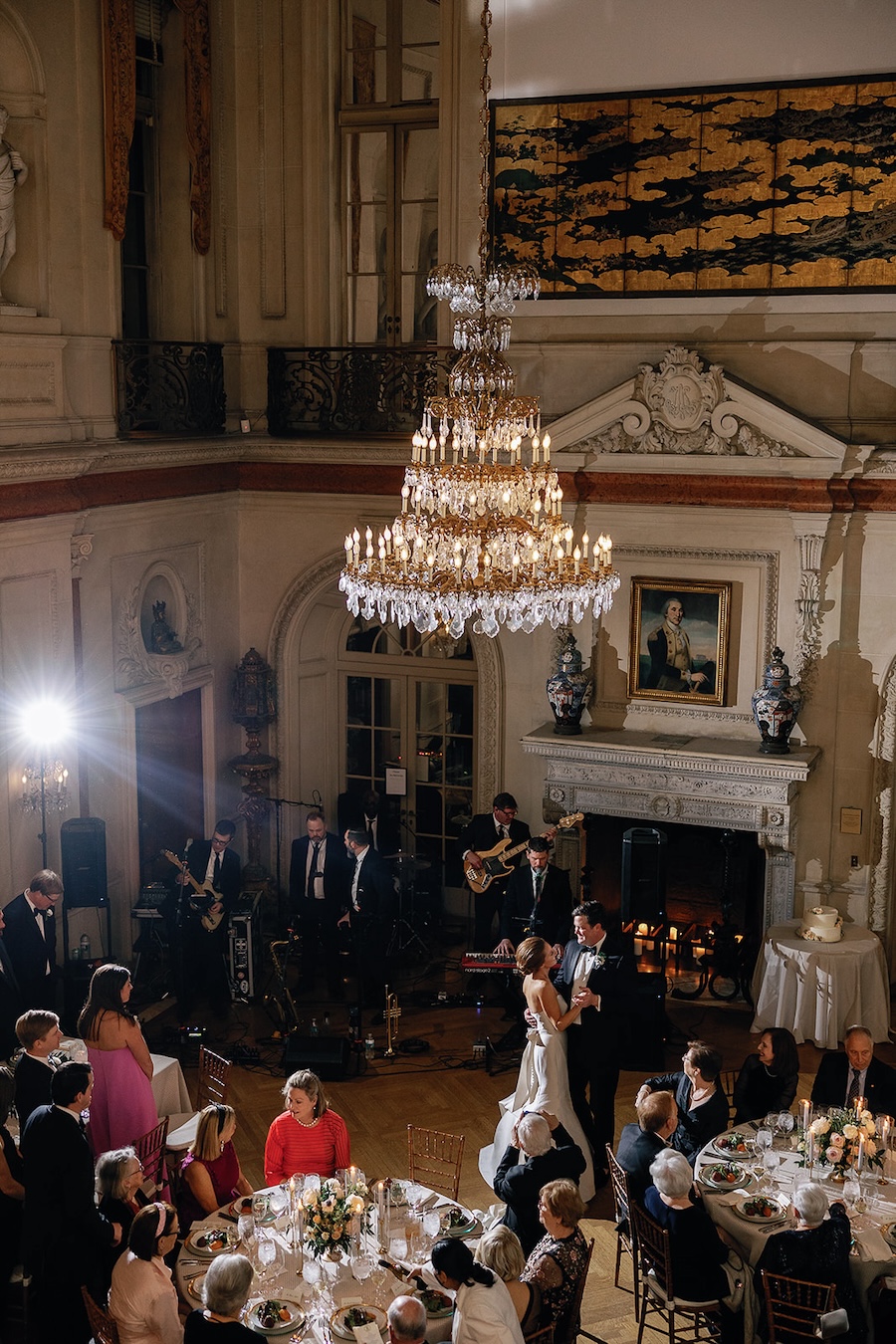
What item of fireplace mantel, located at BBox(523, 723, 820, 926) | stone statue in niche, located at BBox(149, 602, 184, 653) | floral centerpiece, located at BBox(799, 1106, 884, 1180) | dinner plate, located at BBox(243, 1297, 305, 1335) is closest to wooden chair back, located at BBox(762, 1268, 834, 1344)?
floral centerpiece, located at BBox(799, 1106, 884, 1180)

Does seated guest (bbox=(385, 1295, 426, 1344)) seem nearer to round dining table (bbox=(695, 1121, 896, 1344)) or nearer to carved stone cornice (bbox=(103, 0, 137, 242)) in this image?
round dining table (bbox=(695, 1121, 896, 1344))

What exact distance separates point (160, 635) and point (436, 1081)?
3.70 m

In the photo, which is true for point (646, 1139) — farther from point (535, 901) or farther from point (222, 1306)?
point (535, 901)

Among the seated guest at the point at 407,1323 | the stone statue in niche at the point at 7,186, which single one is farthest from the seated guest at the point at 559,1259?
the stone statue in niche at the point at 7,186

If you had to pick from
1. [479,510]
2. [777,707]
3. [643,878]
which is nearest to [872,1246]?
[479,510]

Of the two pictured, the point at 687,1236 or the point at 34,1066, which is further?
the point at 34,1066

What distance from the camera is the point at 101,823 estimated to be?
894cm

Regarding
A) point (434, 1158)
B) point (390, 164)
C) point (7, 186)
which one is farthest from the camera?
point (390, 164)

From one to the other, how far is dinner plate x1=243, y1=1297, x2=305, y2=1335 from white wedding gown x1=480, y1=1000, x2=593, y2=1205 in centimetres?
212

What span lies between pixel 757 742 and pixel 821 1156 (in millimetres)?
3836

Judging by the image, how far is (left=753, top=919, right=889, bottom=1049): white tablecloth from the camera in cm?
923

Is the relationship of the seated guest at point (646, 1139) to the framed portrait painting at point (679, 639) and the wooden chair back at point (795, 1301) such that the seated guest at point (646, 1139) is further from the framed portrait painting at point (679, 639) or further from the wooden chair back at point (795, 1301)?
the framed portrait painting at point (679, 639)

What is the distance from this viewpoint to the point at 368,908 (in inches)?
388

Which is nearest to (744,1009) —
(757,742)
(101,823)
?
(757,742)
